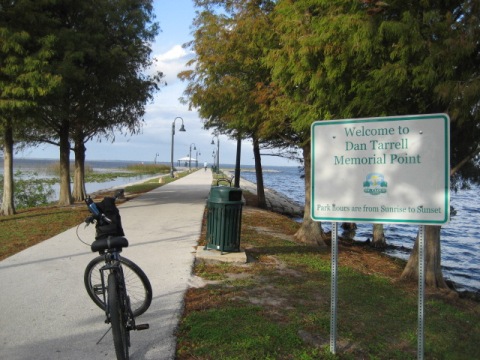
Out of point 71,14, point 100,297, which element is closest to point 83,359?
point 100,297

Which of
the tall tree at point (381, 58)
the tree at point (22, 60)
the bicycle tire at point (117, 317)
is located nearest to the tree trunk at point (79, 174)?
the tree at point (22, 60)

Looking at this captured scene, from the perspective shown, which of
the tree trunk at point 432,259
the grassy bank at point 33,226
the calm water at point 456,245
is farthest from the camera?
the calm water at point 456,245

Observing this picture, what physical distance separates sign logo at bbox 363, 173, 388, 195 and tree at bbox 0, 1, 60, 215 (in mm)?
9416

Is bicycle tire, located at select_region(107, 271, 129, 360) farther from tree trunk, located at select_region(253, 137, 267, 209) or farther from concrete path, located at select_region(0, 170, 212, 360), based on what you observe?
tree trunk, located at select_region(253, 137, 267, 209)

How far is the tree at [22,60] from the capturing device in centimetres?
1120

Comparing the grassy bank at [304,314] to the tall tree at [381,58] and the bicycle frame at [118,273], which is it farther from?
the tall tree at [381,58]

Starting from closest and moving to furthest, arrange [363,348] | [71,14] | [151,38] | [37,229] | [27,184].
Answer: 1. [363,348]
2. [37,229]
3. [71,14]
4. [151,38]
5. [27,184]

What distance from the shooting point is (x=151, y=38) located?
55.9ft

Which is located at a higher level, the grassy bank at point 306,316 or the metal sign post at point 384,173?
the metal sign post at point 384,173

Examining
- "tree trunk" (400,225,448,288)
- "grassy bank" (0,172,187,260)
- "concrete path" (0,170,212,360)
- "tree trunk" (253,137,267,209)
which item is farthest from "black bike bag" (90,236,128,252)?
"tree trunk" (253,137,267,209)

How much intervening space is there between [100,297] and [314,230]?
23.8 ft

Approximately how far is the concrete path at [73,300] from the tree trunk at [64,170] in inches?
267

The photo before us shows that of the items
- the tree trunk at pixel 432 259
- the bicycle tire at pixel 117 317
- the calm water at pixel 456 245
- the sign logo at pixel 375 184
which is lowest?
the calm water at pixel 456 245

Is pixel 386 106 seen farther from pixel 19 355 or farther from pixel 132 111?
pixel 132 111
